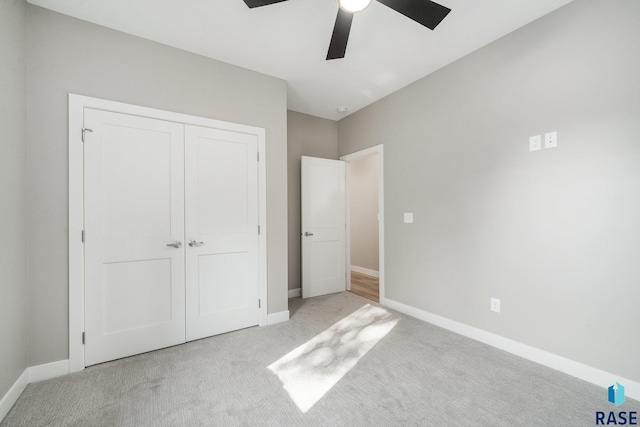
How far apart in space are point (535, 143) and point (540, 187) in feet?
1.21

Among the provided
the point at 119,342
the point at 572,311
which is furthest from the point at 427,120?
the point at 119,342

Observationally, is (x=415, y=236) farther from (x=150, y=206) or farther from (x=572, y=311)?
(x=150, y=206)

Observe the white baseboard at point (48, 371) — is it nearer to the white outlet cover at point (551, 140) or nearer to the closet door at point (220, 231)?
the closet door at point (220, 231)

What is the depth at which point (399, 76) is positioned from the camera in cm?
304

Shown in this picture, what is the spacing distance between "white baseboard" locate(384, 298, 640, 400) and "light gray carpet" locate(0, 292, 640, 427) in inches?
2.7

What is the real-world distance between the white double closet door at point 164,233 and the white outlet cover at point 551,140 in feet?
8.69

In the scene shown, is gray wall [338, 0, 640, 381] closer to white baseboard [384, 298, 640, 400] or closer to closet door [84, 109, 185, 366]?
white baseboard [384, 298, 640, 400]

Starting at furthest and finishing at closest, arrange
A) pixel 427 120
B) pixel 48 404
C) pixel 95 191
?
1. pixel 427 120
2. pixel 95 191
3. pixel 48 404

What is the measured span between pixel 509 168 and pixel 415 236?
1198mm

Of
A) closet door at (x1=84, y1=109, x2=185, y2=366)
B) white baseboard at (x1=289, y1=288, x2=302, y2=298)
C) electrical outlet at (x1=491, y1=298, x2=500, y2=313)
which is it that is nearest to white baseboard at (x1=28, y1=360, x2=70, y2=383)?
closet door at (x1=84, y1=109, x2=185, y2=366)

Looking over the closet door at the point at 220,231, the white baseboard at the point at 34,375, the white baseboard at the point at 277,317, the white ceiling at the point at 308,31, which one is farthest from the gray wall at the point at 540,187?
the white baseboard at the point at 34,375

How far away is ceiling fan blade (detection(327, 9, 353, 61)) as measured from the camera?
68.5 inches

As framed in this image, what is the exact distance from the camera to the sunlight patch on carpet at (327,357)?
5.95ft

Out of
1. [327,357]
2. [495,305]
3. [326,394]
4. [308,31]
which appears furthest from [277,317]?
[308,31]
